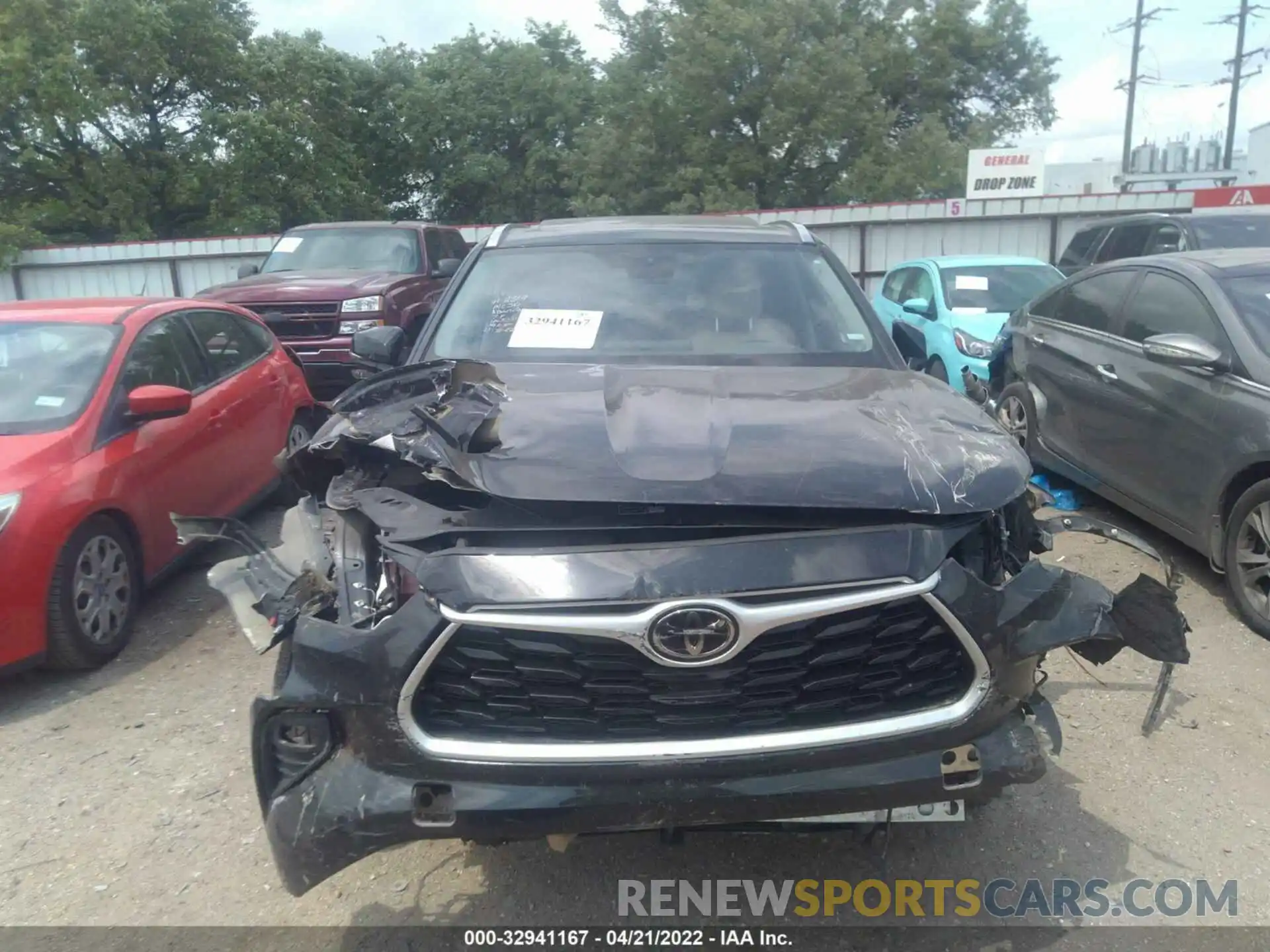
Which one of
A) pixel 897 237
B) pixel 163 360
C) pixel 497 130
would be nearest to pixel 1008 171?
pixel 897 237

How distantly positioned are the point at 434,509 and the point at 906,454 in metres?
1.20

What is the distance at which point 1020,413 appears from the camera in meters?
7.07

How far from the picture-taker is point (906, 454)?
2.55 meters

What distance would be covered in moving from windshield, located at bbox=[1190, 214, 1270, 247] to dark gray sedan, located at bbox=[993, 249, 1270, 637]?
313cm

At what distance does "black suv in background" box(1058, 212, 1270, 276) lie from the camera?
891cm

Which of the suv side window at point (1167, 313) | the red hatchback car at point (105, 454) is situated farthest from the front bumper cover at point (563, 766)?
the suv side window at point (1167, 313)

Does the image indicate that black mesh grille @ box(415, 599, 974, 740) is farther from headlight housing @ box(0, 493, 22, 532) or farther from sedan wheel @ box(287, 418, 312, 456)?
sedan wheel @ box(287, 418, 312, 456)

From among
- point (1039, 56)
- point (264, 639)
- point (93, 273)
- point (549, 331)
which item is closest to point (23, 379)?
point (549, 331)

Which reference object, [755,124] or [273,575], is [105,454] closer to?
[273,575]

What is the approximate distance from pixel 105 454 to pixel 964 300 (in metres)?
8.11

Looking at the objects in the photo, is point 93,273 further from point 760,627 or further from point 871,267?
point 760,627

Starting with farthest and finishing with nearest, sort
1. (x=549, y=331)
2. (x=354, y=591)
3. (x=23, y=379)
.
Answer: (x=23, y=379), (x=549, y=331), (x=354, y=591)

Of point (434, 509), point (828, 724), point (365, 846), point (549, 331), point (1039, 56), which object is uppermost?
point (1039, 56)

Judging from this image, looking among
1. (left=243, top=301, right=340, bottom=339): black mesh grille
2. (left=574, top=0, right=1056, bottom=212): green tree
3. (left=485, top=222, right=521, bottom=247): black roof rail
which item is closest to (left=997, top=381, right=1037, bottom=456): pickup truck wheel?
(left=485, top=222, right=521, bottom=247): black roof rail
